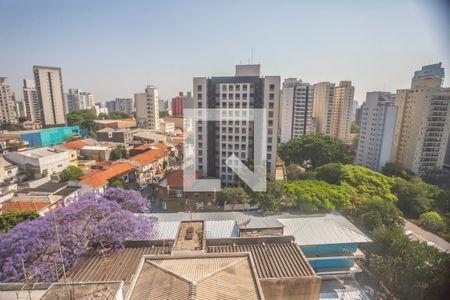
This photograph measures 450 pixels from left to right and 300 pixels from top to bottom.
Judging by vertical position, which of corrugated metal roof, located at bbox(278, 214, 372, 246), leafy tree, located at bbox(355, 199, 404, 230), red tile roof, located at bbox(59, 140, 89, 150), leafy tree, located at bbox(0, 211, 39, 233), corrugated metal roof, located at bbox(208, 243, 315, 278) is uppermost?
red tile roof, located at bbox(59, 140, 89, 150)

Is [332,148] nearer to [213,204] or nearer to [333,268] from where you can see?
[213,204]

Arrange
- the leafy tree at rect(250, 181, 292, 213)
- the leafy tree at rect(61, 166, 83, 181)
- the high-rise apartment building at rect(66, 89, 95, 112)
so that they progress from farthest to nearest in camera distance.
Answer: the high-rise apartment building at rect(66, 89, 95, 112) < the leafy tree at rect(61, 166, 83, 181) < the leafy tree at rect(250, 181, 292, 213)

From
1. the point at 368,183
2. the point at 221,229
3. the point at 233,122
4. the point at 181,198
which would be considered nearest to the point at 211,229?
the point at 221,229

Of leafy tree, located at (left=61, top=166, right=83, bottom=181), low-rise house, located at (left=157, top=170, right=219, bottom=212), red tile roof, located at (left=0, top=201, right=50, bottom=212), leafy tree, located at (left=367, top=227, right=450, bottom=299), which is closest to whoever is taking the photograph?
leafy tree, located at (left=367, top=227, right=450, bottom=299)

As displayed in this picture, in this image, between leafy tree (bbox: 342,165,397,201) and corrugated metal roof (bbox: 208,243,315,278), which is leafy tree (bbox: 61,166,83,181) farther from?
leafy tree (bbox: 342,165,397,201)

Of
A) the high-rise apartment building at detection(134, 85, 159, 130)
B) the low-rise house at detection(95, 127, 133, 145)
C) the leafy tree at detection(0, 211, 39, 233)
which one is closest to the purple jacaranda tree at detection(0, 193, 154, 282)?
the leafy tree at detection(0, 211, 39, 233)

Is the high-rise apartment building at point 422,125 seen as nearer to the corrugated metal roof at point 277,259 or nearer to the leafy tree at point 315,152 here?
the leafy tree at point 315,152
